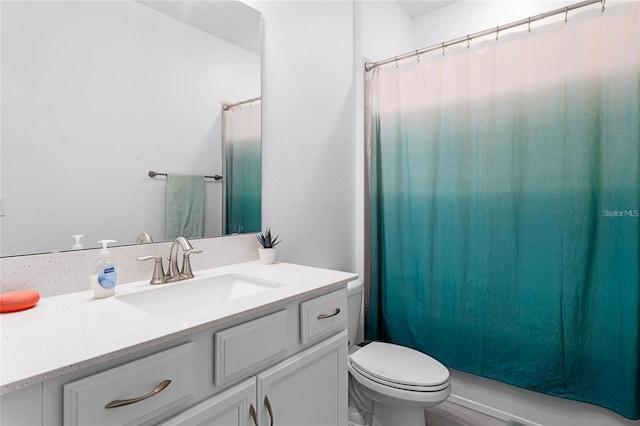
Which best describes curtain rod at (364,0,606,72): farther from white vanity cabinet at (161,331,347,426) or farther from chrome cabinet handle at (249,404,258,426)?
chrome cabinet handle at (249,404,258,426)

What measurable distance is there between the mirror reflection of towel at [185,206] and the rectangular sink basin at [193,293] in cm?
23

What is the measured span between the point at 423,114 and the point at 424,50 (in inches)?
14.3

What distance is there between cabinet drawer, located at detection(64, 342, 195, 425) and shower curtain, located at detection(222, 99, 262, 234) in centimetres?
82

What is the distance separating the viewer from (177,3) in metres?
1.34

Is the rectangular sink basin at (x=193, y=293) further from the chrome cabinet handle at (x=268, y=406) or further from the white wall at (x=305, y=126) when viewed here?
the white wall at (x=305, y=126)

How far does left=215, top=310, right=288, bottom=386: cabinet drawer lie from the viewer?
33.3 inches

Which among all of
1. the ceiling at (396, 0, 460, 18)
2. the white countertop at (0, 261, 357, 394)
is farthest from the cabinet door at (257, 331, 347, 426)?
the ceiling at (396, 0, 460, 18)

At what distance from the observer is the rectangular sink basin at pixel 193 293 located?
3.55 ft

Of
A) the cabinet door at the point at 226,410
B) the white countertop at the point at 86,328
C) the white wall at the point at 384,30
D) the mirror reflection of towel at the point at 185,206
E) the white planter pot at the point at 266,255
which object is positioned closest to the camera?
the white countertop at the point at 86,328

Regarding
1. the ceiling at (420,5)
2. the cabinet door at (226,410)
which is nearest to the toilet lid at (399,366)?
the cabinet door at (226,410)

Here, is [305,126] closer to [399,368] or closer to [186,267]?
[186,267]

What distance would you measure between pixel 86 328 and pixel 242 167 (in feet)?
3.19

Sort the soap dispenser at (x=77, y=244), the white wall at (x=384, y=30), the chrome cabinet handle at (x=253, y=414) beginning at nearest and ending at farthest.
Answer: the chrome cabinet handle at (x=253, y=414), the soap dispenser at (x=77, y=244), the white wall at (x=384, y=30)

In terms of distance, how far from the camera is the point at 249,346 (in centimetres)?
91
